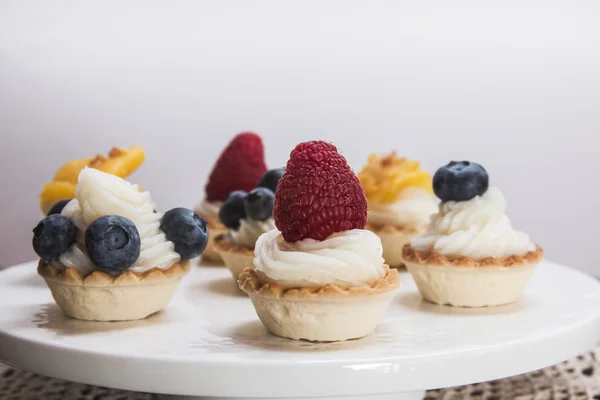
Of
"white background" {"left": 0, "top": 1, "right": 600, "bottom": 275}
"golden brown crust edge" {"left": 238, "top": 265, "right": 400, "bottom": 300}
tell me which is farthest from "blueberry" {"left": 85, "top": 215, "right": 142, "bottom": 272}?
"white background" {"left": 0, "top": 1, "right": 600, "bottom": 275}

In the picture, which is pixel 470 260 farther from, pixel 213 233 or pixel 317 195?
pixel 213 233

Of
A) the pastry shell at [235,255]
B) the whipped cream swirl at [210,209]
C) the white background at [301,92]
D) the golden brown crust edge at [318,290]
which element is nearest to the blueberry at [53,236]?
the golden brown crust edge at [318,290]

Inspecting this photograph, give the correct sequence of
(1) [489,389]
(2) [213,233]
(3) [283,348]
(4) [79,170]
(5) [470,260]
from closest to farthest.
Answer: (3) [283,348]
(5) [470,260]
(1) [489,389]
(4) [79,170]
(2) [213,233]

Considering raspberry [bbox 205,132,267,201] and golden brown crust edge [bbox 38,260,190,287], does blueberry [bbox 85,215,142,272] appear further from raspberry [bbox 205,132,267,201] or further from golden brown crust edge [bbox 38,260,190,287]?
raspberry [bbox 205,132,267,201]

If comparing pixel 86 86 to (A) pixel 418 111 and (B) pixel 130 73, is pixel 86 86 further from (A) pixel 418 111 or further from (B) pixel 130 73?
(A) pixel 418 111

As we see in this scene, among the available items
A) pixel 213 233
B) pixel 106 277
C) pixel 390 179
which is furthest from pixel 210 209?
pixel 106 277

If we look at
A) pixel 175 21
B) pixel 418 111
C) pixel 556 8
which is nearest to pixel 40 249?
pixel 175 21
